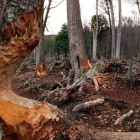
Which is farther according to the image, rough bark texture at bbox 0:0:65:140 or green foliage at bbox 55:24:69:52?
green foliage at bbox 55:24:69:52

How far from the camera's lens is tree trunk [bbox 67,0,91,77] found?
6.31 metres

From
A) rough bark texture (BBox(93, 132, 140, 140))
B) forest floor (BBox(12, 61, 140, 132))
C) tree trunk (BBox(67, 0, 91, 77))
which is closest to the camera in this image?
rough bark texture (BBox(93, 132, 140, 140))

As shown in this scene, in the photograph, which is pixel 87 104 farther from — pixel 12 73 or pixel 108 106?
pixel 12 73

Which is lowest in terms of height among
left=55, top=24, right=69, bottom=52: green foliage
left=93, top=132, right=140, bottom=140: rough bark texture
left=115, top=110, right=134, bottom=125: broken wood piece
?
left=115, top=110, right=134, bottom=125: broken wood piece

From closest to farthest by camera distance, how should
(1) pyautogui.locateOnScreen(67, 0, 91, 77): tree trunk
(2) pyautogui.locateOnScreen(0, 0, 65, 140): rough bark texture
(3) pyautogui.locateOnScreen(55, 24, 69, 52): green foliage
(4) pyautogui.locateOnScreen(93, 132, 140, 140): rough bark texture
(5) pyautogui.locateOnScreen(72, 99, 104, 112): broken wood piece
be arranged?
(2) pyautogui.locateOnScreen(0, 0, 65, 140): rough bark texture
(4) pyautogui.locateOnScreen(93, 132, 140, 140): rough bark texture
(5) pyautogui.locateOnScreen(72, 99, 104, 112): broken wood piece
(1) pyautogui.locateOnScreen(67, 0, 91, 77): tree trunk
(3) pyautogui.locateOnScreen(55, 24, 69, 52): green foliage

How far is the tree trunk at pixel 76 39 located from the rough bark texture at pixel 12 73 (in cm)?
435

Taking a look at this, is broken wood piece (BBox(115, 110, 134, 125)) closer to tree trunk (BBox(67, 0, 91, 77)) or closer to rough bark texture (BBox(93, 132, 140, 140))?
rough bark texture (BBox(93, 132, 140, 140))

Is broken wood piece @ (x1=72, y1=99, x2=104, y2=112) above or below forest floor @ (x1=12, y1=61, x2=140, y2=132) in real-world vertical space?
above

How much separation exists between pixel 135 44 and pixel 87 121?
3822 centimetres

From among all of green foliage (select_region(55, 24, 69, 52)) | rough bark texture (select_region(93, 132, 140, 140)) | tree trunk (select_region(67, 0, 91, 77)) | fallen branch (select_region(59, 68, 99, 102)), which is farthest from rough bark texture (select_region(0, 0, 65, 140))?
green foliage (select_region(55, 24, 69, 52))

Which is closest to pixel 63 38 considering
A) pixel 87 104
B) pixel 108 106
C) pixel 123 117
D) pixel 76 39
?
pixel 76 39

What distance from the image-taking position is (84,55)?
21.0ft

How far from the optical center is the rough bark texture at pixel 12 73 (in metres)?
1.65

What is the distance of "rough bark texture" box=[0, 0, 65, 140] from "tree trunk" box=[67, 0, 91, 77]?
435 cm
